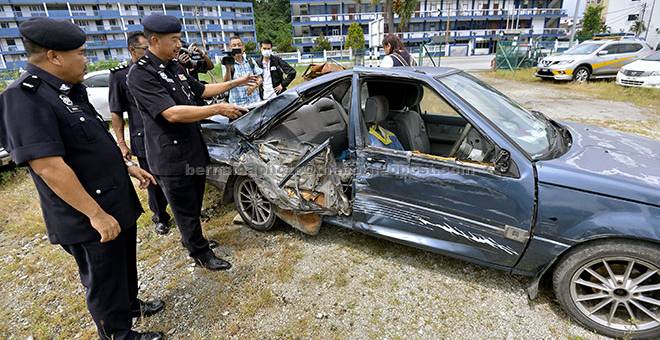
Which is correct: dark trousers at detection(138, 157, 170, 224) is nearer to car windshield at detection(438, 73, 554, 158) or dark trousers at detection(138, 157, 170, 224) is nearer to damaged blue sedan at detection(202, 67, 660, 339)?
damaged blue sedan at detection(202, 67, 660, 339)

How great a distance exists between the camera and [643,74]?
963cm

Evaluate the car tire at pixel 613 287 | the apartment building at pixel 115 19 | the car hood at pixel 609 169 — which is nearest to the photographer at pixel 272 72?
the car hood at pixel 609 169

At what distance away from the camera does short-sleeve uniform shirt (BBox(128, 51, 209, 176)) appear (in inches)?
85.4

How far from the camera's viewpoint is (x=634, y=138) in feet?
→ 8.26

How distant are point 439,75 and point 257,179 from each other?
1.64m

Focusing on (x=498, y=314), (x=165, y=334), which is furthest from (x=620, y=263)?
(x=165, y=334)

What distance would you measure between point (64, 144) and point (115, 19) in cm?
5697

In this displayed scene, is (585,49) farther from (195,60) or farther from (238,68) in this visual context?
(195,60)

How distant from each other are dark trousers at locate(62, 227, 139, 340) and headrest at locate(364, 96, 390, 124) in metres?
1.74

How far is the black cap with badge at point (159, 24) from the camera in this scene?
6.97 ft

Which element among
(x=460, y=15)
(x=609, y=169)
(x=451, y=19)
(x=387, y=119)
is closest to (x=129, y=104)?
(x=387, y=119)

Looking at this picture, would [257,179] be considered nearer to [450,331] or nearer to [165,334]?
[165,334]

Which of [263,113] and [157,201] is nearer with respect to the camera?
[263,113]

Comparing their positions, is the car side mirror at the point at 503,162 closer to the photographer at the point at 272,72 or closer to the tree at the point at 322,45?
the photographer at the point at 272,72
